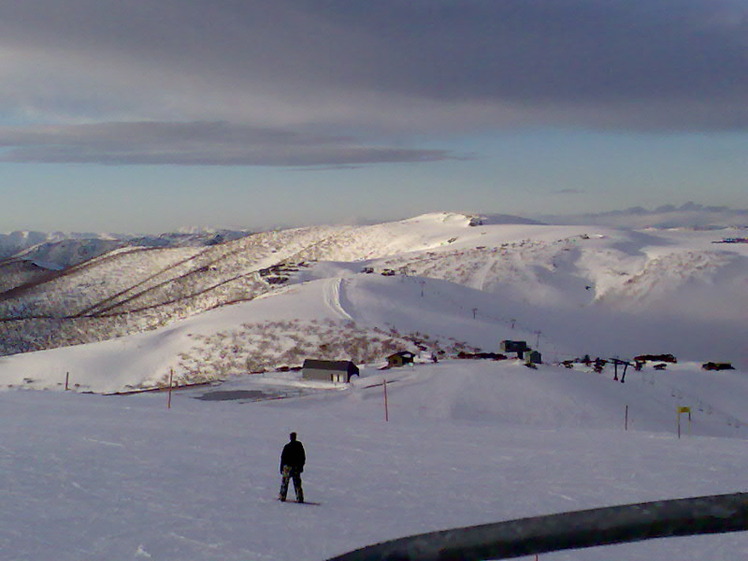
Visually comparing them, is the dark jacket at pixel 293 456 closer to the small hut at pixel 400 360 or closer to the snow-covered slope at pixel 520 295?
the small hut at pixel 400 360

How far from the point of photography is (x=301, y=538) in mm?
11852

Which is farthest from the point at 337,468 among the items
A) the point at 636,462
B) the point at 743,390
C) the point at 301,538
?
the point at 743,390

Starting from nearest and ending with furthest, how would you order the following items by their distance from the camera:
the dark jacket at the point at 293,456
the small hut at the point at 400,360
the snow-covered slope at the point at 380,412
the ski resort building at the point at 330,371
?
the snow-covered slope at the point at 380,412, the dark jacket at the point at 293,456, the ski resort building at the point at 330,371, the small hut at the point at 400,360

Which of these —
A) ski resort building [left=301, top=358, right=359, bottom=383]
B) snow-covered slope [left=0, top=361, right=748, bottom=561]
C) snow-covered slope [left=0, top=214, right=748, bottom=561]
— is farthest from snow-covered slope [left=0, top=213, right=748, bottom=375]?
snow-covered slope [left=0, top=361, right=748, bottom=561]

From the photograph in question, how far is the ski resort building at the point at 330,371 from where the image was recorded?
47.1 meters

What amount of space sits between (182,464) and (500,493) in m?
8.48

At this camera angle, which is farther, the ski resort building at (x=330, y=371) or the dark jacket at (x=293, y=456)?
the ski resort building at (x=330, y=371)

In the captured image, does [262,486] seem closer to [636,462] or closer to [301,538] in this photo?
[301,538]

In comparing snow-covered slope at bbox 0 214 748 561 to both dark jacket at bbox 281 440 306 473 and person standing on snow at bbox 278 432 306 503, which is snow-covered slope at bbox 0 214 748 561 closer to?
person standing on snow at bbox 278 432 306 503

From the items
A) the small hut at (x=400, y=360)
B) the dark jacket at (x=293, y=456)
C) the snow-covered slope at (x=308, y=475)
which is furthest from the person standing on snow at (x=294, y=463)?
the small hut at (x=400, y=360)

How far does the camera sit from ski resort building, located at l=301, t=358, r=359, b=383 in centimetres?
4706

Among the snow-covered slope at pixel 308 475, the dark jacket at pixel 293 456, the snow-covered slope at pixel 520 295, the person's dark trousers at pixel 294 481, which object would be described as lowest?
the snow-covered slope at pixel 308 475

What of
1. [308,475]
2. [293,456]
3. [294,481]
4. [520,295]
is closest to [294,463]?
[293,456]

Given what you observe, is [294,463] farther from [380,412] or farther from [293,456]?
[380,412]
